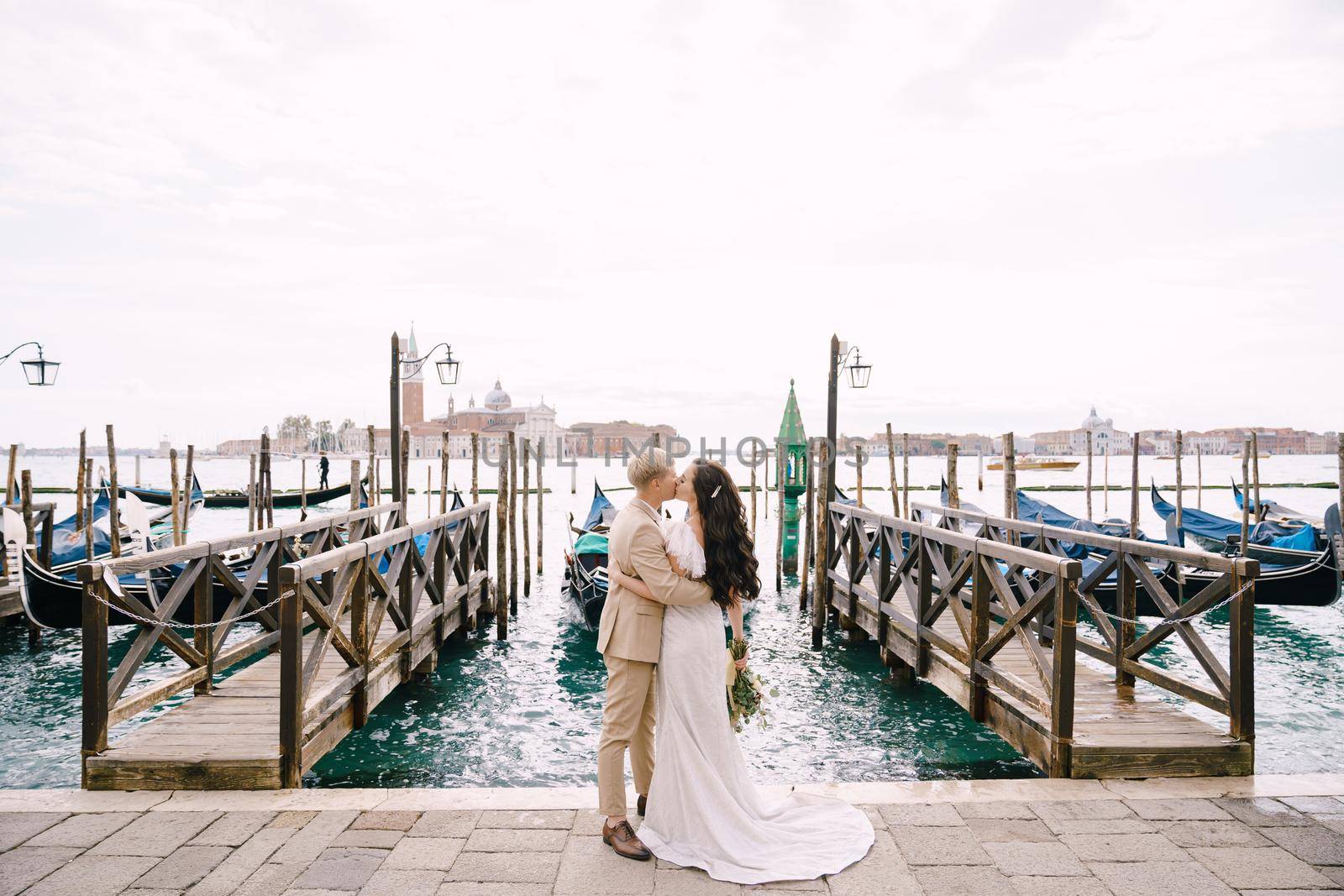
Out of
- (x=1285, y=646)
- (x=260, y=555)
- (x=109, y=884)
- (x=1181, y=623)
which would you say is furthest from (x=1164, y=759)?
(x=1285, y=646)

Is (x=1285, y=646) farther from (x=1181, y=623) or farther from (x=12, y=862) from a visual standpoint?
(x=12, y=862)

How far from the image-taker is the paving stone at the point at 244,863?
2594mm

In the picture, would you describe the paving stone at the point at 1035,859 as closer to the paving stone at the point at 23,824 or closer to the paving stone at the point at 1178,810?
the paving stone at the point at 1178,810

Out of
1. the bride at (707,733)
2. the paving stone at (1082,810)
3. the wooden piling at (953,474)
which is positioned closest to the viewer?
the bride at (707,733)

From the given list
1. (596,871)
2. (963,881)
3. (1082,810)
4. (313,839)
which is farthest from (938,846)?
(313,839)

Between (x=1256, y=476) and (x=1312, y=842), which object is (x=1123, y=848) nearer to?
(x=1312, y=842)

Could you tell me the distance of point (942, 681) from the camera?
578 cm

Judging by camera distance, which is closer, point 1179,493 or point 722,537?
point 722,537

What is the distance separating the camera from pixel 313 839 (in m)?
2.96

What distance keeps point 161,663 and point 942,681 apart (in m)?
7.34

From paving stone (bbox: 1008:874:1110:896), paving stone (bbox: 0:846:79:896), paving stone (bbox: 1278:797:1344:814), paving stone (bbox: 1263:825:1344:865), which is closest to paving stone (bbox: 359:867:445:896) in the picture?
paving stone (bbox: 0:846:79:896)

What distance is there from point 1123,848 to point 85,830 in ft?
12.0

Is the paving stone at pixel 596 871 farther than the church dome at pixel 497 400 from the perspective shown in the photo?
No

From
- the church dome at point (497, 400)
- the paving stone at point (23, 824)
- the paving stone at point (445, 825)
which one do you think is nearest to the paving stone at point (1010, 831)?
the paving stone at point (445, 825)
